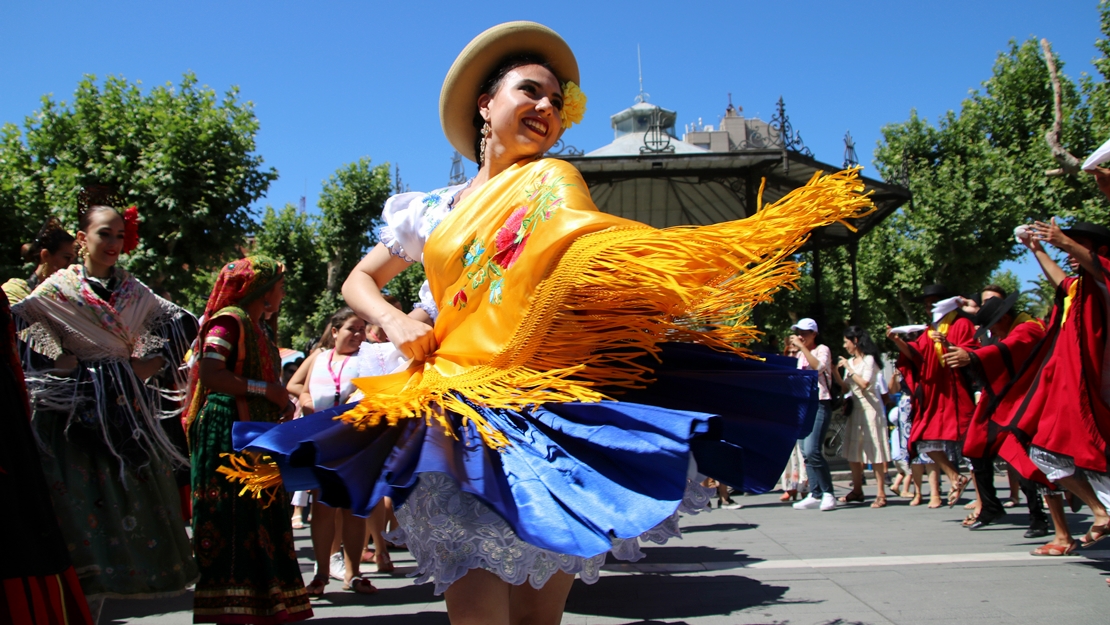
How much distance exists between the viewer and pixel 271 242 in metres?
31.1

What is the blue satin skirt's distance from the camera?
1.66m

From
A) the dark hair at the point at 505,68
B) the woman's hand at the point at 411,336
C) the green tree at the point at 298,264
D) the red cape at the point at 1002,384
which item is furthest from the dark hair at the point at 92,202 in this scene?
the green tree at the point at 298,264

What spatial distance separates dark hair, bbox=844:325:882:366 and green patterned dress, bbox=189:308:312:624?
7140 millimetres

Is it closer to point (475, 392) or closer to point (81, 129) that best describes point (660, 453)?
point (475, 392)

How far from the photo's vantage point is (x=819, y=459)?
27.5ft

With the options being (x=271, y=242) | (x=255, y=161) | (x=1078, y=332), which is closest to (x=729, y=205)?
(x=255, y=161)

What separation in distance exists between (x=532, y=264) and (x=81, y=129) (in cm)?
1415

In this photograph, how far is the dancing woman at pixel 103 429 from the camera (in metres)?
3.57

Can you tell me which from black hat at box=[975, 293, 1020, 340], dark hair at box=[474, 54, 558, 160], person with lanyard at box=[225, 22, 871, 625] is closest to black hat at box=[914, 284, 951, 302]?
black hat at box=[975, 293, 1020, 340]

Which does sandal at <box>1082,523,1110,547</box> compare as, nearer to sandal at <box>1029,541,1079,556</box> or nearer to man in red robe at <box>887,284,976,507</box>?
sandal at <box>1029,541,1079,556</box>

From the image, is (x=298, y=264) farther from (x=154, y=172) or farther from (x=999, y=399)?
(x=999, y=399)

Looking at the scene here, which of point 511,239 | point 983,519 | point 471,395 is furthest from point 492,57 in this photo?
point 983,519

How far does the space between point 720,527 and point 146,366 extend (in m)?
5.09

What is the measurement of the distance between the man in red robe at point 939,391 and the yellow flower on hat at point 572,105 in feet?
18.3
